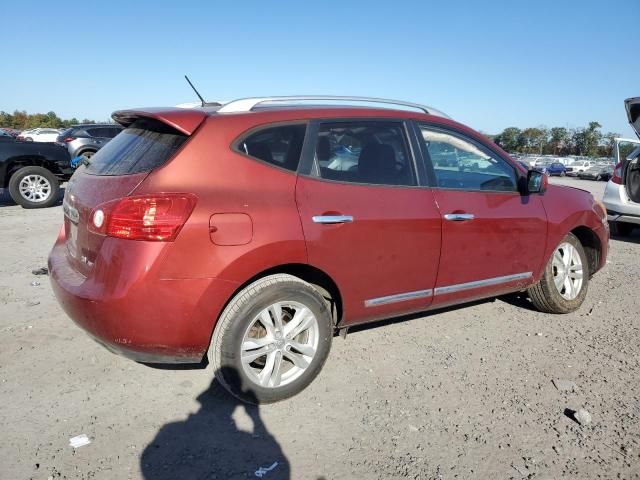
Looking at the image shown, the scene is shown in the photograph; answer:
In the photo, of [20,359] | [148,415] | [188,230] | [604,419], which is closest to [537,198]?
[604,419]

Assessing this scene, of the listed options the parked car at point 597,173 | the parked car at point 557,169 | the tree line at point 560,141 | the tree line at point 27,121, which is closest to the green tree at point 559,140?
the tree line at point 560,141

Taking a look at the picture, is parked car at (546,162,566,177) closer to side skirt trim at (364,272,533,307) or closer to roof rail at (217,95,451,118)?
side skirt trim at (364,272,533,307)

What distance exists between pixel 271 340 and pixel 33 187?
344 inches

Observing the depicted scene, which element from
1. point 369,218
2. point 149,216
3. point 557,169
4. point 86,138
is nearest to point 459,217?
point 369,218

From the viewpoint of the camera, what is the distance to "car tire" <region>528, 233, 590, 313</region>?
422 cm

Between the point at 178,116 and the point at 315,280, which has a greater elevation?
the point at 178,116

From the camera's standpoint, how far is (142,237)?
7.93ft

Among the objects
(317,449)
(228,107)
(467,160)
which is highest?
(228,107)

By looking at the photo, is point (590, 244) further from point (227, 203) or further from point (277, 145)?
point (227, 203)

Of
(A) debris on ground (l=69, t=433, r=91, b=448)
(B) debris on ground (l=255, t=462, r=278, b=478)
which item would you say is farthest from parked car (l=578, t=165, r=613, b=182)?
(A) debris on ground (l=69, t=433, r=91, b=448)

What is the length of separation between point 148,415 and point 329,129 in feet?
6.51

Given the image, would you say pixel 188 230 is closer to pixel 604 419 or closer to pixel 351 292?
pixel 351 292

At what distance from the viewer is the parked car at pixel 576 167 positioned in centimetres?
4397

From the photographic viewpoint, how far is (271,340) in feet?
9.15
